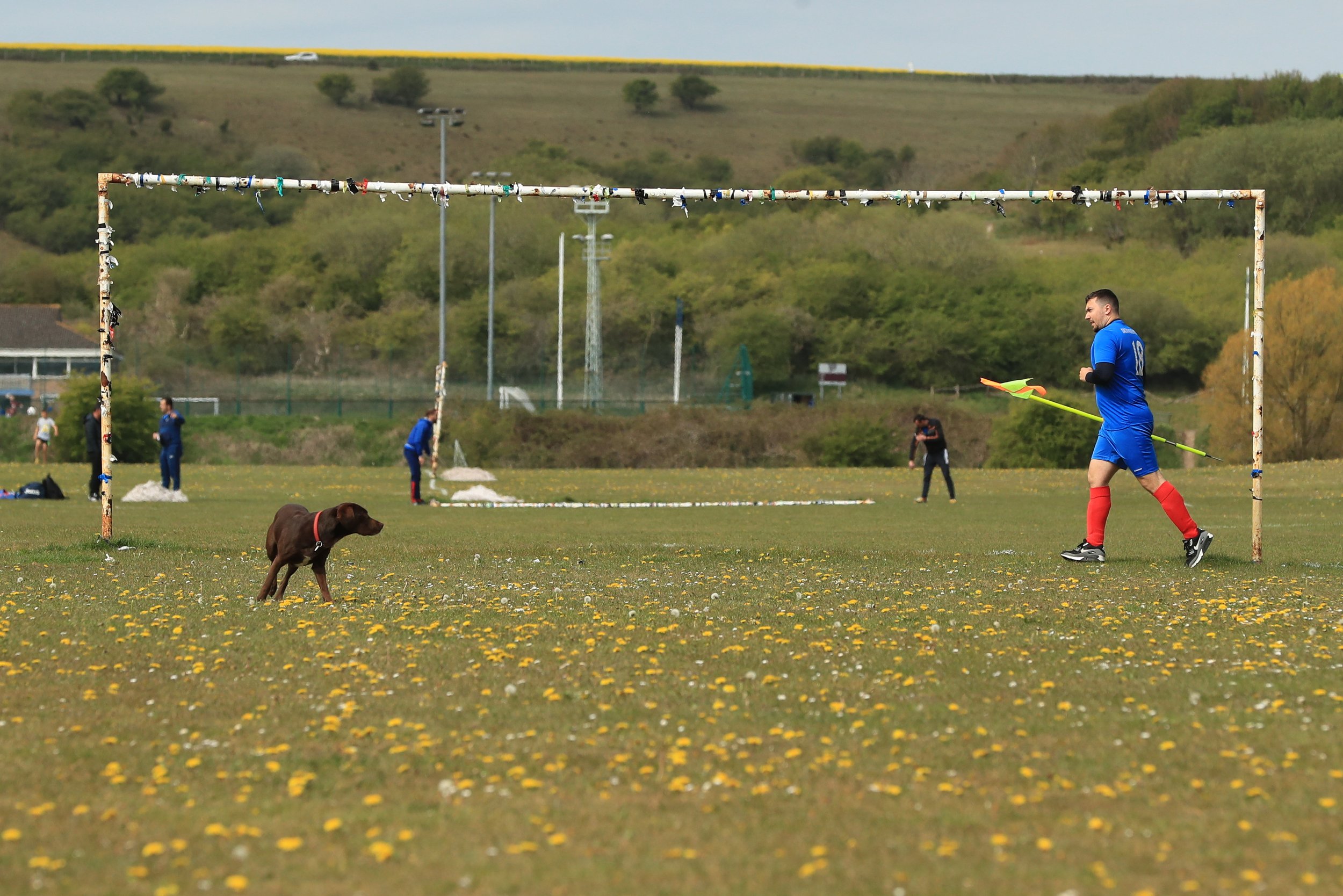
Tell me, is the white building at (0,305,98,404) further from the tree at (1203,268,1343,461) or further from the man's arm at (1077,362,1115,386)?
the man's arm at (1077,362,1115,386)

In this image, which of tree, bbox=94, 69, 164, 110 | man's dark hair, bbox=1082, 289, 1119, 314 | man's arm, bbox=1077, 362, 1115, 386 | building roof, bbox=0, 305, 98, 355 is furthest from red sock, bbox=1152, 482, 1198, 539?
tree, bbox=94, 69, 164, 110

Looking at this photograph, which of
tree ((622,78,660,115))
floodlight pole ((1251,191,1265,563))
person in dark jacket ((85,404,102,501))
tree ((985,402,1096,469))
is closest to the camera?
floodlight pole ((1251,191,1265,563))

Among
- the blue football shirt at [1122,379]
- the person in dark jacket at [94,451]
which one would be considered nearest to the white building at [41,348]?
the person in dark jacket at [94,451]

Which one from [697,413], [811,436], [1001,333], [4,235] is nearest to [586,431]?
[697,413]

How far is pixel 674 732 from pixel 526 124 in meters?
177

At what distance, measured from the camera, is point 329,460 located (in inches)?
2813

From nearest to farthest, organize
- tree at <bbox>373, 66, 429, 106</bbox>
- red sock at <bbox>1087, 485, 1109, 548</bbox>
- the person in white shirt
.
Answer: red sock at <bbox>1087, 485, 1109, 548</bbox> → the person in white shirt → tree at <bbox>373, 66, 429, 106</bbox>

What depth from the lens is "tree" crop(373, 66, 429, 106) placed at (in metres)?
191

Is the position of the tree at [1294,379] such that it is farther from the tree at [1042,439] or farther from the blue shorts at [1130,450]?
the blue shorts at [1130,450]

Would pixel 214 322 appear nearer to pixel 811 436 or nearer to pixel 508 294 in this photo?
pixel 508 294

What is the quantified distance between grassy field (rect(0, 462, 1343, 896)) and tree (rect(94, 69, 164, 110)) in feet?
590

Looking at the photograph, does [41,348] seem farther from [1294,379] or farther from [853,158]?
[853,158]

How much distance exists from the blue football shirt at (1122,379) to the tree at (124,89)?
18246 cm

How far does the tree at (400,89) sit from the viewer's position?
191000 millimetres
